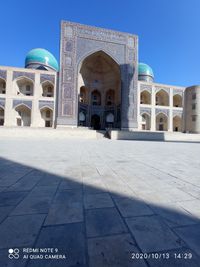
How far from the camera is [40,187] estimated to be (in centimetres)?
254

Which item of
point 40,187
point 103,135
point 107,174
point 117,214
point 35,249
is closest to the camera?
point 35,249

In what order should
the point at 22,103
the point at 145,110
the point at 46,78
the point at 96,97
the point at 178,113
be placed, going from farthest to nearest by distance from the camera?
the point at 178,113
the point at 96,97
the point at 145,110
the point at 46,78
the point at 22,103

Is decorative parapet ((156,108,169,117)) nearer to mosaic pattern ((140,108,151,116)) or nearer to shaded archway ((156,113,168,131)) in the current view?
shaded archway ((156,113,168,131))

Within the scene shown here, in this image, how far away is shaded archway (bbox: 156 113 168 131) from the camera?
29.3 meters

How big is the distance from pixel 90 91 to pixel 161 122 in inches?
569

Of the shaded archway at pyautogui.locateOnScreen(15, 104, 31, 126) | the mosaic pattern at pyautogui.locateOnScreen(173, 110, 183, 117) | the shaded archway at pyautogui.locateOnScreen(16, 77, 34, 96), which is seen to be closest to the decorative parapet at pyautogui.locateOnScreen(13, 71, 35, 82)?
the shaded archway at pyautogui.locateOnScreen(16, 77, 34, 96)

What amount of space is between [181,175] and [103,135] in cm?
1589

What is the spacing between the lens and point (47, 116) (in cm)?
2520

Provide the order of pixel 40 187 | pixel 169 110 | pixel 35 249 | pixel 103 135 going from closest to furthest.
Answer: pixel 35 249
pixel 40 187
pixel 103 135
pixel 169 110

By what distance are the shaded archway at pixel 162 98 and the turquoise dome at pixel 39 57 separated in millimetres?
20600

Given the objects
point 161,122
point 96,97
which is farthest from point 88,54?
point 161,122

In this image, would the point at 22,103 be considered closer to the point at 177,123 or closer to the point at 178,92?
the point at 178,92

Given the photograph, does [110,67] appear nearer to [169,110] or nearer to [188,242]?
[169,110]

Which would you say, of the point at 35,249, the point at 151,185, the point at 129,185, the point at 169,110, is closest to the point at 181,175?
the point at 151,185
